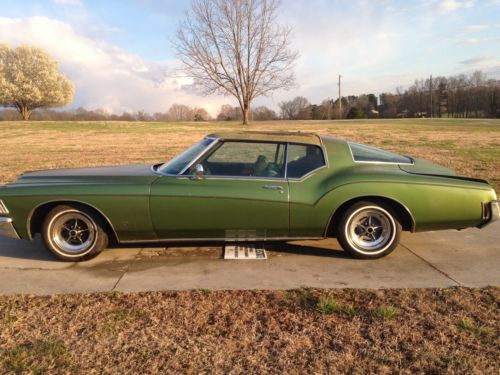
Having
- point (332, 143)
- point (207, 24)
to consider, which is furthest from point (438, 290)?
point (207, 24)

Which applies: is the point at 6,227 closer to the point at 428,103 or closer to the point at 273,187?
the point at 273,187

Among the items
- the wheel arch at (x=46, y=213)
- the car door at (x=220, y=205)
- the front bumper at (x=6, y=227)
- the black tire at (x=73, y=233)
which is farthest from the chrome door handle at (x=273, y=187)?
the front bumper at (x=6, y=227)

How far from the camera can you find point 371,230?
4.17 m

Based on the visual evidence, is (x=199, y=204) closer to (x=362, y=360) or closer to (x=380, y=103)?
(x=362, y=360)

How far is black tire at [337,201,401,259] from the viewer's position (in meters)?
4.07

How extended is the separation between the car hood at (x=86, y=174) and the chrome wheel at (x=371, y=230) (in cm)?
208

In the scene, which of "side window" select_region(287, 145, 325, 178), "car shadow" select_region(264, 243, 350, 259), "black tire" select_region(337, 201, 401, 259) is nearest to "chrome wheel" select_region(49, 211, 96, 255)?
"car shadow" select_region(264, 243, 350, 259)

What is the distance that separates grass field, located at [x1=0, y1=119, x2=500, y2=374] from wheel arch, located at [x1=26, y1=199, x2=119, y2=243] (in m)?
0.90

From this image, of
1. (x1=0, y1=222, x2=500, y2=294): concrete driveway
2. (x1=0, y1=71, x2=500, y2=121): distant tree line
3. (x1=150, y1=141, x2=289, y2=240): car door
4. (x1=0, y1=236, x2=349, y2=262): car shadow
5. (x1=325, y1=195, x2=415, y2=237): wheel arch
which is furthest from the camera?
(x1=0, y1=71, x2=500, y2=121): distant tree line

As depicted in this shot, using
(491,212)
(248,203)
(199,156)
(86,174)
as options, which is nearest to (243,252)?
(248,203)

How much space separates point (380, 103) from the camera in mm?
95750

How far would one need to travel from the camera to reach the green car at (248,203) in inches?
154

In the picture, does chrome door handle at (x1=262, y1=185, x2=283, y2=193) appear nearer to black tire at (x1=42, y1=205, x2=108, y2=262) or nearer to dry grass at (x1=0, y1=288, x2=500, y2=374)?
dry grass at (x1=0, y1=288, x2=500, y2=374)

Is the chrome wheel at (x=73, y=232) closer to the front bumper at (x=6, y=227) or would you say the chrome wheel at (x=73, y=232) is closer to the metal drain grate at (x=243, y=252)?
the front bumper at (x=6, y=227)
